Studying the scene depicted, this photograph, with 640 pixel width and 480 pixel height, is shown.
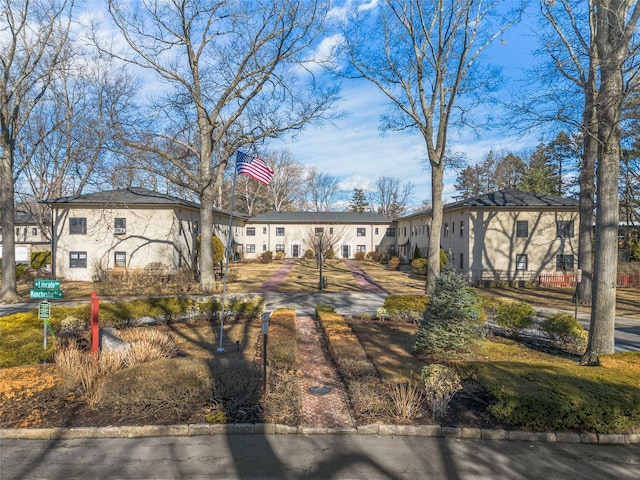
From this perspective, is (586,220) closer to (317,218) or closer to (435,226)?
(435,226)

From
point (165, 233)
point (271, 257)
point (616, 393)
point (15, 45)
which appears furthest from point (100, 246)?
point (616, 393)

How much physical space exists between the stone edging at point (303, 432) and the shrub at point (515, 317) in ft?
21.9

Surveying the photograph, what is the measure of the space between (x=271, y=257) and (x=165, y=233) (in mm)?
20080

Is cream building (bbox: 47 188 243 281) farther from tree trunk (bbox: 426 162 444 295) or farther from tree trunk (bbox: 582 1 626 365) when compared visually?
tree trunk (bbox: 582 1 626 365)

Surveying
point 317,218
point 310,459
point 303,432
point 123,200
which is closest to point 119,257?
point 123,200

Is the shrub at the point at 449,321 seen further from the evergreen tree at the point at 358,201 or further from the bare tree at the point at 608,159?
the evergreen tree at the point at 358,201

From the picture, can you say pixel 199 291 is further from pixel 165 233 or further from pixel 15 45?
pixel 15 45

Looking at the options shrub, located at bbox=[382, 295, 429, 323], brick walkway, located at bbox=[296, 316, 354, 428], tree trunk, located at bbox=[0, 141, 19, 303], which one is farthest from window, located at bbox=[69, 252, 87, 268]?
shrub, located at bbox=[382, 295, 429, 323]

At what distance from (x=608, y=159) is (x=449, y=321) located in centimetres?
555

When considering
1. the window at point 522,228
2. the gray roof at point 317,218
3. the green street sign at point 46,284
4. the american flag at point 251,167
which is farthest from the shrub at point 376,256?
the green street sign at point 46,284

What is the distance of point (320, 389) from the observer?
7.65 metres

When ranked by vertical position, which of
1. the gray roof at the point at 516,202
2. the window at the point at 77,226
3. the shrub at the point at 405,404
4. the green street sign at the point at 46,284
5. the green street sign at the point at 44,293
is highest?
the gray roof at the point at 516,202

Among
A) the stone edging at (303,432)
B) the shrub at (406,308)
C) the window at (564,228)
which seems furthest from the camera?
the window at (564,228)

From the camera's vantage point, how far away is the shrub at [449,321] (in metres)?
9.71
